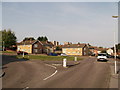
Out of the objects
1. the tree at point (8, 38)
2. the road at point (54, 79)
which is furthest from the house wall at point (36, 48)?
the road at point (54, 79)

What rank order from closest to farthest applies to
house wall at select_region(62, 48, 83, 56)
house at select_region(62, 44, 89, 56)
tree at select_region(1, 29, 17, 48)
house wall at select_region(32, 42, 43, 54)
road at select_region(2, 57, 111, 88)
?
road at select_region(2, 57, 111, 88), tree at select_region(1, 29, 17, 48), house wall at select_region(32, 42, 43, 54), house at select_region(62, 44, 89, 56), house wall at select_region(62, 48, 83, 56)

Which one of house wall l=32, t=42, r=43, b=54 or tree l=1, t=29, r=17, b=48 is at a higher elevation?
tree l=1, t=29, r=17, b=48

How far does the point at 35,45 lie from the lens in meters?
78.7

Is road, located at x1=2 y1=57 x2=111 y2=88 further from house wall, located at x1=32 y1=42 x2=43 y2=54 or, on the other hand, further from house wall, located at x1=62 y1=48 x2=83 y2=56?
house wall, located at x1=62 y1=48 x2=83 y2=56

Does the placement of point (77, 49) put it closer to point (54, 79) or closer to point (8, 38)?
point (8, 38)

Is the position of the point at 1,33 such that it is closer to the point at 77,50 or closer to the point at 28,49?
the point at 28,49

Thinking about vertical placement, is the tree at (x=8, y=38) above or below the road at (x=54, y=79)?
above

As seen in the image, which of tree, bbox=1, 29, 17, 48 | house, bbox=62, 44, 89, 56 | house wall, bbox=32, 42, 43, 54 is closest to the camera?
tree, bbox=1, 29, 17, 48

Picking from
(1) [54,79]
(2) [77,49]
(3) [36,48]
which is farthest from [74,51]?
(1) [54,79]

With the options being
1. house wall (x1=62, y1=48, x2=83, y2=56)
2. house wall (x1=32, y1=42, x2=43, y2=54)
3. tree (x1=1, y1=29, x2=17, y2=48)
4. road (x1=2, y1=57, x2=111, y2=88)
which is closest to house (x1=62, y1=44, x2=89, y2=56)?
house wall (x1=62, y1=48, x2=83, y2=56)

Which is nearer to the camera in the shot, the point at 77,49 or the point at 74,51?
the point at 77,49

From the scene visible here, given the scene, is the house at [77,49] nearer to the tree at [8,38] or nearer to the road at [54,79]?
the tree at [8,38]

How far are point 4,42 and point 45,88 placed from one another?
67449 millimetres

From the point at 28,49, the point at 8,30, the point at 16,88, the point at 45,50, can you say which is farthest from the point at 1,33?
the point at 16,88
